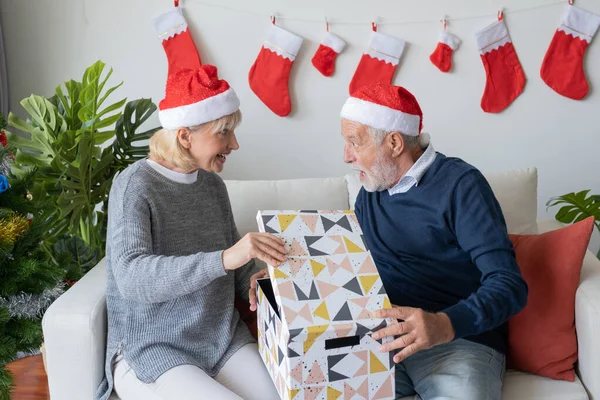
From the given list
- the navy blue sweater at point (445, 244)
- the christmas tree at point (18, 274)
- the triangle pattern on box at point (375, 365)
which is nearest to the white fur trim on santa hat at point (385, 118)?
the navy blue sweater at point (445, 244)

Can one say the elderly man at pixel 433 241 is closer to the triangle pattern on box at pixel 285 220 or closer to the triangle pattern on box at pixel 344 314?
the triangle pattern on box at pixel 344 314

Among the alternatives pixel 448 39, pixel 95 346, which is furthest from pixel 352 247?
pixel 448 39

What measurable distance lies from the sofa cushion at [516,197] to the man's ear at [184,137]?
76cm

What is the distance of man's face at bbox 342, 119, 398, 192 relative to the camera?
1.91m

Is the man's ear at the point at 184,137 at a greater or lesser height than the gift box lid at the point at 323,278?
greater

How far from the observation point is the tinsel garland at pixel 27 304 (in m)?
1.93

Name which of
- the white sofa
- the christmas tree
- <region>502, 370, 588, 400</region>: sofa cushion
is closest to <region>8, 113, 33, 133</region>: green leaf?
the christmas tree

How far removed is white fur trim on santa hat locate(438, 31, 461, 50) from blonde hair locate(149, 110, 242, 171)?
4.40ft

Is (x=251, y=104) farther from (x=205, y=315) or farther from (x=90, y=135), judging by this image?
(x=205, y=315)

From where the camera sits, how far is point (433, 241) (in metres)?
1.84

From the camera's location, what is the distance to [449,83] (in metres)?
2.91

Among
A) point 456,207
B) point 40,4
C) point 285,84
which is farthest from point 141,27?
point 456,207

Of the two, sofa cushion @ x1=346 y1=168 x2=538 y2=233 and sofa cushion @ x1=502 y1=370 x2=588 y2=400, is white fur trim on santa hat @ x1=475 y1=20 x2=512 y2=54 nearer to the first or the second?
sofa cushion @ x1=346 y1=168 x2=538 y2=233

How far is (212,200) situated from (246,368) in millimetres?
501
